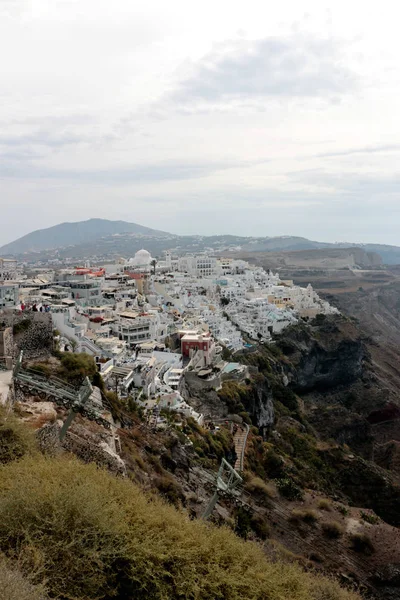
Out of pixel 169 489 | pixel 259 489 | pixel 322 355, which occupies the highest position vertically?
pixel 169 489

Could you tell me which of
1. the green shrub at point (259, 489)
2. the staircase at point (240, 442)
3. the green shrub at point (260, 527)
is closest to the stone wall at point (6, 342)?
the green shrub at point (260, 527)

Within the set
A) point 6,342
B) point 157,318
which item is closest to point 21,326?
point 6,342

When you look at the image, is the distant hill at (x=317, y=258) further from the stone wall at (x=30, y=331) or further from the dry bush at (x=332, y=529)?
the dry bush at (x=332, y=529)

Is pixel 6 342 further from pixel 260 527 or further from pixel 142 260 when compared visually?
pixel 142 260

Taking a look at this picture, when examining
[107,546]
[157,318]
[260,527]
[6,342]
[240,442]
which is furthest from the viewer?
[157,318]

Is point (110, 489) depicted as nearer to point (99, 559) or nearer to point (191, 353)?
point (99, 559)

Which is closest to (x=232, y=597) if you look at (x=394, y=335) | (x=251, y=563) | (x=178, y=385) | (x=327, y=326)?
(x=251, y=563)
